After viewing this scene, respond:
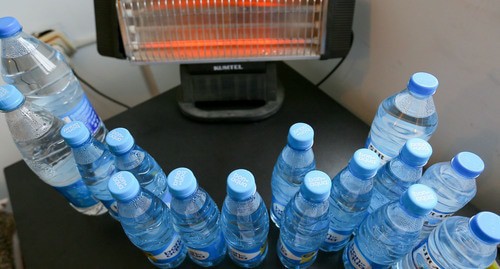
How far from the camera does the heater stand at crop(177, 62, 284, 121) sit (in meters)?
0.79

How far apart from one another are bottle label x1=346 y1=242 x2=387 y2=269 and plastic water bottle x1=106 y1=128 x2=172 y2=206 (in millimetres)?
319

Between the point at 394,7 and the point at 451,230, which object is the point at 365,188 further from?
the point at 394,7

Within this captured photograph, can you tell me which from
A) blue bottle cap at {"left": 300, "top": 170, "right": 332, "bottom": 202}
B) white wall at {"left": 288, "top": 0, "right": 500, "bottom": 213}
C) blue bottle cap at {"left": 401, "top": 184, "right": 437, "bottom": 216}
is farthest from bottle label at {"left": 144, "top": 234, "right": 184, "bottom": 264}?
white wall at {"left": 288, "top": 0, "right": 500, "bottom": 213}

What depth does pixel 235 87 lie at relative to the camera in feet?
2.65

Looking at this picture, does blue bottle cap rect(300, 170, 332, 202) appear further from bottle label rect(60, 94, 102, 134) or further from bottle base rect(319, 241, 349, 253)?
bottle label rect(60, 94, 102, 134)

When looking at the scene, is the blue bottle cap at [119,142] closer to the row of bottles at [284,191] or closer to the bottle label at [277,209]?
the row of bottles at [284,191]

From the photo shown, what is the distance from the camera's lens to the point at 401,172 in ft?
1.74

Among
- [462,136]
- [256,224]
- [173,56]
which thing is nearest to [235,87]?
[173,56]

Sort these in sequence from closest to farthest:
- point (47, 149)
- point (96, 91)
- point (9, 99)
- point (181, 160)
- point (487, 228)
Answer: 1. point (487, 228)
2. point (9, 99)
3. point (47, 149)
4. point (181, 160)
5. point (96, 91)

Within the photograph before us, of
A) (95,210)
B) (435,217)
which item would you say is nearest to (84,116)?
(95,210)

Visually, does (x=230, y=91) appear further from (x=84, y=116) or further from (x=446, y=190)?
(x=446, y=190)

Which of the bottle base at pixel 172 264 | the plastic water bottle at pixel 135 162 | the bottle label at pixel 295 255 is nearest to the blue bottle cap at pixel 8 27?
the plastic water bottle at pixel 135 162

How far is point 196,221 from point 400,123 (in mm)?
396

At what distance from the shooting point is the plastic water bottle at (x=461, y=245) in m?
0.41
